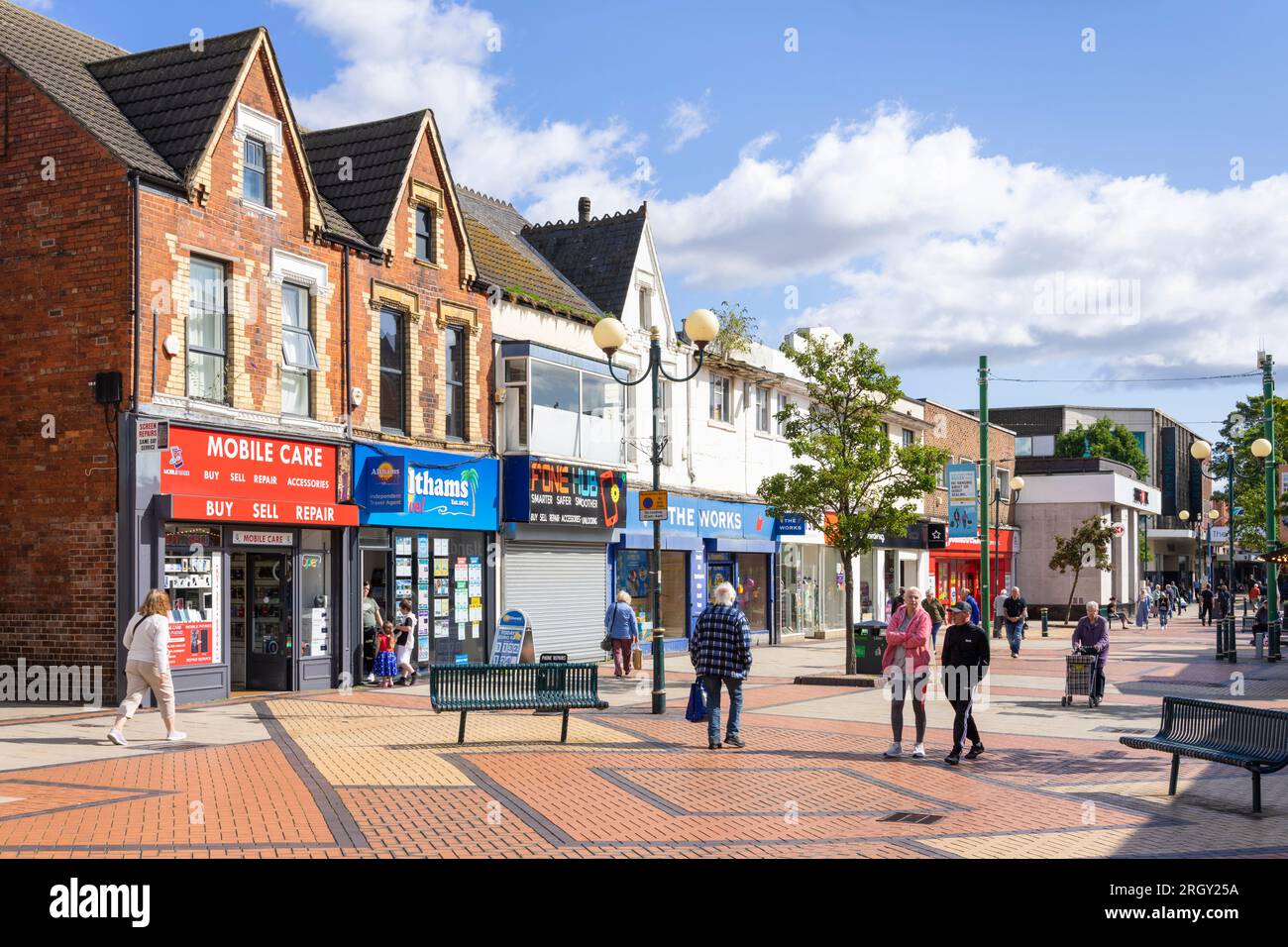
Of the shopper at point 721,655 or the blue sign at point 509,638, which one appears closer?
the shopper at point 721,655

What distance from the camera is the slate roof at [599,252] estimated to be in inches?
1229

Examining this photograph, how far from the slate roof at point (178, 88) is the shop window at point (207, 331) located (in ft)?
5.01

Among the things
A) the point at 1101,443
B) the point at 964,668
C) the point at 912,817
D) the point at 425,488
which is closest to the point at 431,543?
the point at 425,488

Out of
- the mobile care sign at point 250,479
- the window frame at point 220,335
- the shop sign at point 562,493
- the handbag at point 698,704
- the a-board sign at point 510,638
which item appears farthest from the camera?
the shop sign at point 562,493

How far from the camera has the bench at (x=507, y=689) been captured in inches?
572

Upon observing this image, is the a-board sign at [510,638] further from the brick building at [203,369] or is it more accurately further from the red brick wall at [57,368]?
the red brick wall at [57,368]

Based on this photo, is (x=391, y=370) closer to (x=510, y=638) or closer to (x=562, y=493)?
(x=562, y=493)

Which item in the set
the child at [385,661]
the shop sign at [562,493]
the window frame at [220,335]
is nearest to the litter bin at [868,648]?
the shop sign at [562,493]

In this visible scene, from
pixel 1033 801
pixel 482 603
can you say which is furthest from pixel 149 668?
pixel 482 603

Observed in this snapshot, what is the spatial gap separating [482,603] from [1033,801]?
49.9ft

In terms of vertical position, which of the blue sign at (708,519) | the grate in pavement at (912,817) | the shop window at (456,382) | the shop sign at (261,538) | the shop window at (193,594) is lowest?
the grate in pavement at (912,817)

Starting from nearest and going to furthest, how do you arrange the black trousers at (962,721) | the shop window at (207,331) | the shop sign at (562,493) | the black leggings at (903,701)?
the black trousers at (962,721), the black leggings at (903,701), the shop window at (207,331), the shop sign at (562,493)

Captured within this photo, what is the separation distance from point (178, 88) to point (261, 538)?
7.13 meters

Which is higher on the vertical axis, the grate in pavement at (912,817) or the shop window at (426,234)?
the shop window at (426,234)
